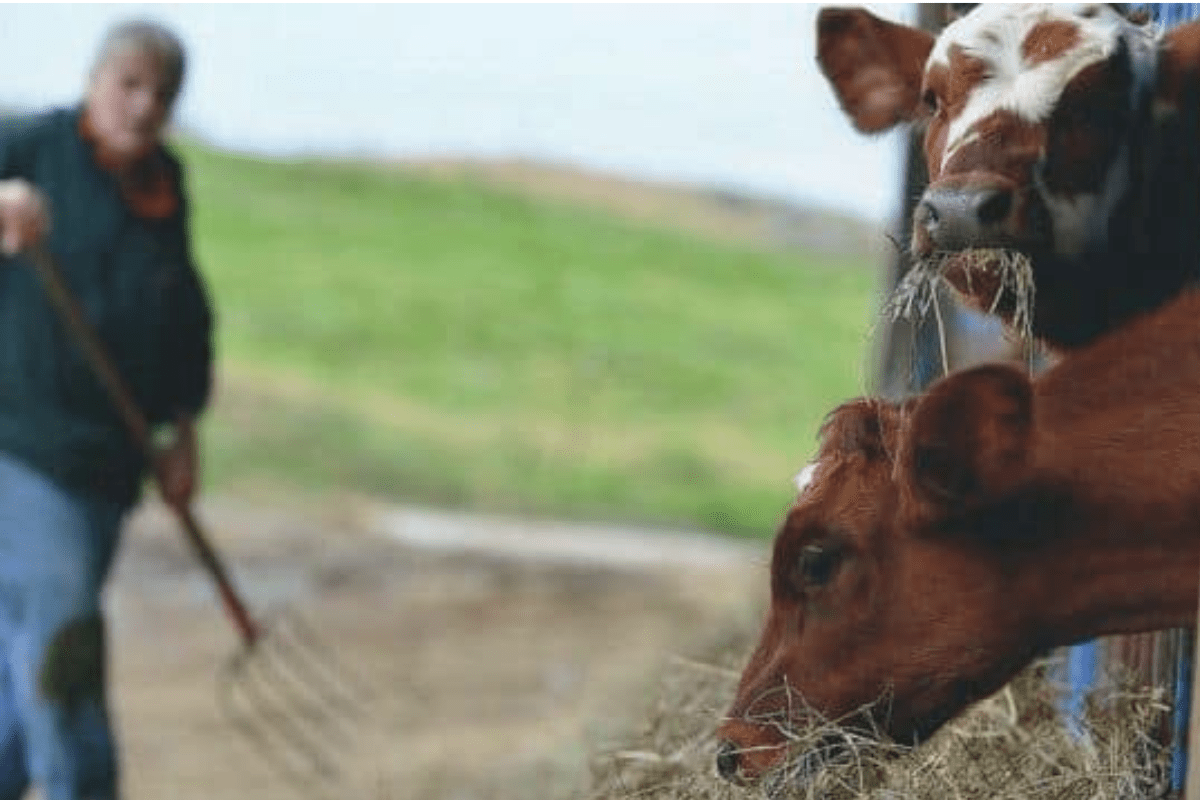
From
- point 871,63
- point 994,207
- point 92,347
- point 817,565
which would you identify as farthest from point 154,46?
point 994,207

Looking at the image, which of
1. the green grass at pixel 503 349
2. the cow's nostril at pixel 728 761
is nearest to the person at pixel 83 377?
the cow's nostril at pixel 728 761

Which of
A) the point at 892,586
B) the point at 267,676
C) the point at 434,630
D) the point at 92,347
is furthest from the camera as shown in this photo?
the point at 434,630

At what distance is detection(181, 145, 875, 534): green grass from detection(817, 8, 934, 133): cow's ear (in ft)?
39.8

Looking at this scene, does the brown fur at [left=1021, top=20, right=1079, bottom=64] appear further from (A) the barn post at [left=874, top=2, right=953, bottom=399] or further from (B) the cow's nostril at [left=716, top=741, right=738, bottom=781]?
(B) the cow's nostril at [left=716, top=741, right=738, bottom=781]

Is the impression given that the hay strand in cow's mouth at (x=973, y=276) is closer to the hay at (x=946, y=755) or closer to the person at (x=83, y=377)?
the hay at (x=946, y=755)

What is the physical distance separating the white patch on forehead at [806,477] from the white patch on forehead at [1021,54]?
45 cm

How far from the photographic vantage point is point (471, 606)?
12977 millimetres

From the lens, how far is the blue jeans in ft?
21.1

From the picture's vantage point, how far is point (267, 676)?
10156 mm

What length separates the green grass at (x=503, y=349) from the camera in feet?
59.3

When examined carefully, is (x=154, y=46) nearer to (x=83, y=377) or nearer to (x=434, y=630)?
(x=83, y=377)

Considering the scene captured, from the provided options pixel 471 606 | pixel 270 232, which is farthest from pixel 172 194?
pixel 270 232

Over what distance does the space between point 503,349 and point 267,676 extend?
41.7 ft

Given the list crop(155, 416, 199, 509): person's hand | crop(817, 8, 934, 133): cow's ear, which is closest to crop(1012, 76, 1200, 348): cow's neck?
crop(817, 8, 934, 133): cow's ear
